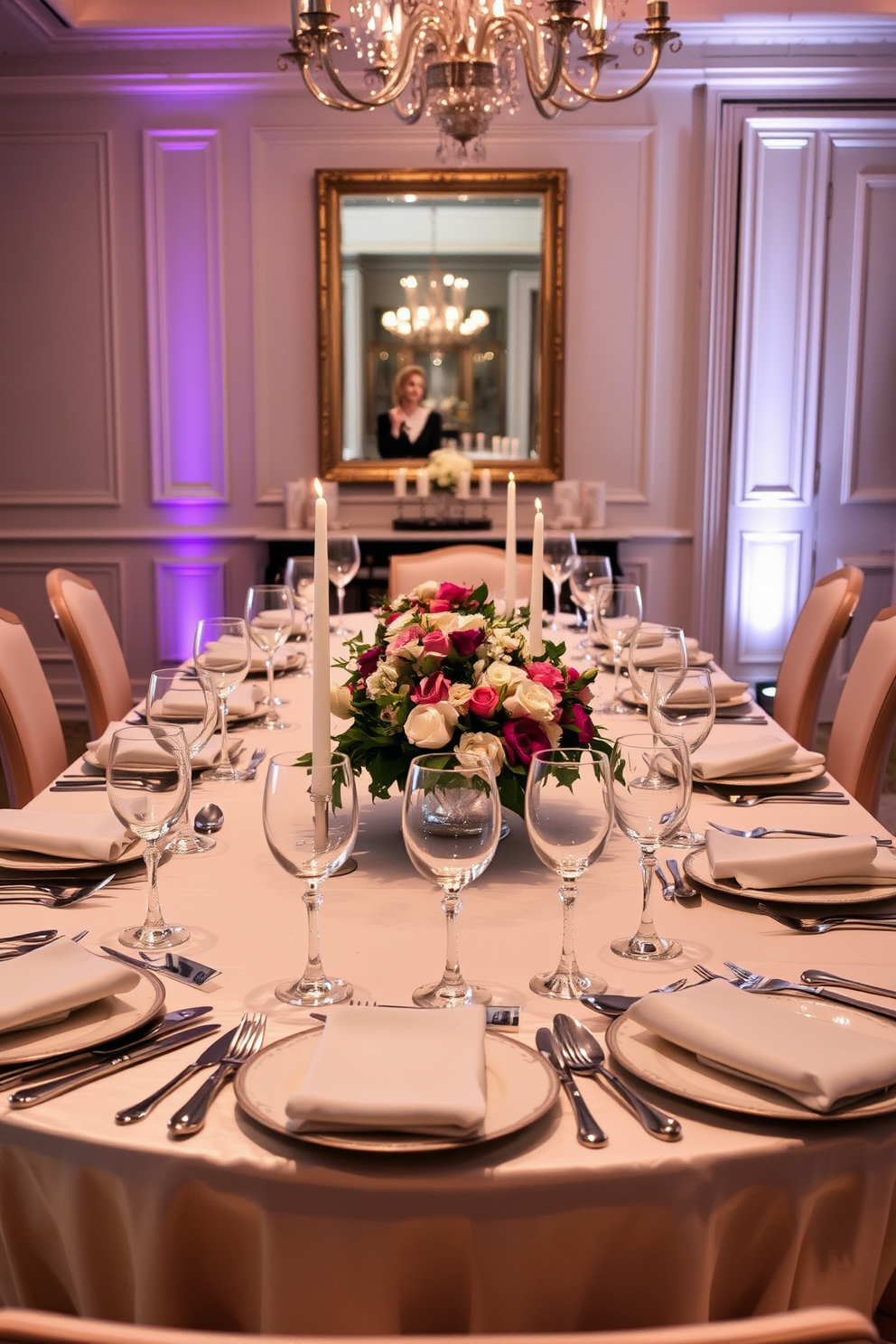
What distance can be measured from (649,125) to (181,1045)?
484 cm

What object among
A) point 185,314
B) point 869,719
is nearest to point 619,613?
point 869,719

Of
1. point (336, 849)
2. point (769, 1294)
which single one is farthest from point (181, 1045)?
point (769, 1294)

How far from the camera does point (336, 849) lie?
1.15 m

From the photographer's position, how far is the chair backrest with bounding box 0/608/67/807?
2.31 metres

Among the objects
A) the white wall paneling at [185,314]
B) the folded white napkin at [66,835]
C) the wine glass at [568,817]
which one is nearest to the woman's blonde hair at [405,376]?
the white wall paneling at [185,314]

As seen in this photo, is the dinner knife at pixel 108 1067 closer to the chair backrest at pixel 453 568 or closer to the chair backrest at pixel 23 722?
the chair backrest at pixel 23 722

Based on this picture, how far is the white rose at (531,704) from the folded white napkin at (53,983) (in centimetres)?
53

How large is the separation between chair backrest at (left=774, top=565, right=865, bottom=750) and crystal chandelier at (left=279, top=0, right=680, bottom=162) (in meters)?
1.16

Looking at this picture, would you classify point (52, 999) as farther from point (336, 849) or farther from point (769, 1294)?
point (769, 1294)

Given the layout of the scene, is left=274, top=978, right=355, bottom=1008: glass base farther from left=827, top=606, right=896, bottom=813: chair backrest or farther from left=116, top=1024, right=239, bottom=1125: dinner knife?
left=827, top=606, right=896, bottom=813: chair backrest

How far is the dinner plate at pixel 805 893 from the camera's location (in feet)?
4.62

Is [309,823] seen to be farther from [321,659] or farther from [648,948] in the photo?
[648,948]

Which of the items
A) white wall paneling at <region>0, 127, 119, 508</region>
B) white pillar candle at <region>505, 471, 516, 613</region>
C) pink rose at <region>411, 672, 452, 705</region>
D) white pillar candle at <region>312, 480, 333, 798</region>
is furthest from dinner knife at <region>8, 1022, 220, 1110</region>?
white wall paneling at <region>0, 127, 119, 508</region>

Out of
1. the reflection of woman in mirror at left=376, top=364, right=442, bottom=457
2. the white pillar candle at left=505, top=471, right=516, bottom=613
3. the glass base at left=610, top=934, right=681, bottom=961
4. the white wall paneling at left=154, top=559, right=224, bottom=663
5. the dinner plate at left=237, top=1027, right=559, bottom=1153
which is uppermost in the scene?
the reflection of woman in mirror at left=376, top=364, right=442, bottom=457
